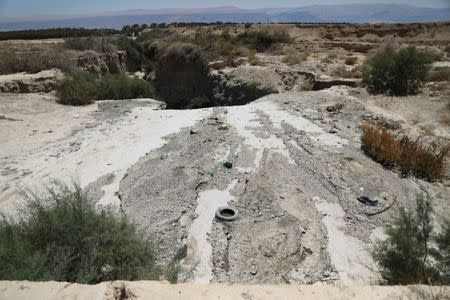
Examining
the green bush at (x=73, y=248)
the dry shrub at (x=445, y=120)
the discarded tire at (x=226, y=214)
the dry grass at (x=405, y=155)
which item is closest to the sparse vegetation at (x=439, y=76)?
the dry shrub at (x=445, y=120)

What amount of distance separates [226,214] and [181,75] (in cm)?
1705

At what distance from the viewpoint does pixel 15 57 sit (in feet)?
57.4

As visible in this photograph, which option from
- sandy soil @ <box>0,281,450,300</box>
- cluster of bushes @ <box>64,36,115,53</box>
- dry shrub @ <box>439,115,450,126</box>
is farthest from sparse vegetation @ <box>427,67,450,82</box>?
cluster of bushes @ <box>64,36,115,53</box>

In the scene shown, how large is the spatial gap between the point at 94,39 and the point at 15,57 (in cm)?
1017

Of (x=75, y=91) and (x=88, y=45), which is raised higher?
(x=88, y=45)

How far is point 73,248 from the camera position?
4039 mm

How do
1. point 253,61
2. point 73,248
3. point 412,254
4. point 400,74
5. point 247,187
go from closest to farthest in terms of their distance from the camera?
point 73,248
point 412,254
point 247,187
point 400,74
point 253,61

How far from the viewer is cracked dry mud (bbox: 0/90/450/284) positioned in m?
5.64

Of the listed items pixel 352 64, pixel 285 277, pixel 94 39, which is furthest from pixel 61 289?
pixel 94 39

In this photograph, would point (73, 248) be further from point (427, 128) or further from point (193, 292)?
point (427, 128)

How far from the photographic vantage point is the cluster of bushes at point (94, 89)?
14789 mm

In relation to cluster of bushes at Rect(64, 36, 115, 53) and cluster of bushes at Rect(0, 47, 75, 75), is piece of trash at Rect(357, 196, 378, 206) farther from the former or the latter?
cluster of bushes at Rect(64, 36, 115, 53)

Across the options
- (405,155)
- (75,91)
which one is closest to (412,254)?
(405,155)

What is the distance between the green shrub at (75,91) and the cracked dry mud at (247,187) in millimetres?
3440
